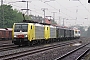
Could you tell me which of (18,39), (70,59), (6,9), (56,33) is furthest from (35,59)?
(6,9)

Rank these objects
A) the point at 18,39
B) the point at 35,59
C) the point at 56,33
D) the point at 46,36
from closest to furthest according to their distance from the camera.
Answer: the point at 35,59
the point at 18,39
the point at 46,36
the point at 56,33

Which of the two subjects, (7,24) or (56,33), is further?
(7,24)

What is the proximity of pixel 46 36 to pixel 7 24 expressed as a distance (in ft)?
149

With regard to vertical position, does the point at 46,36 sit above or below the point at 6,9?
below

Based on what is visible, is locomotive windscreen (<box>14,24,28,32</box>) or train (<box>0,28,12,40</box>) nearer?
locomotive windscreen (<box>14,24,28,32</box>)

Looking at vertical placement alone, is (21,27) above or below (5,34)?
above

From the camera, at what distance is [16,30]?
91.8 ft

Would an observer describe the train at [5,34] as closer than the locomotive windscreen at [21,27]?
No

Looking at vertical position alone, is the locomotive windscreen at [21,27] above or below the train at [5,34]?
above

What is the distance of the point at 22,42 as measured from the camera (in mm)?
27703

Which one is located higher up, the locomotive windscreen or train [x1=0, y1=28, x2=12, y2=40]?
the locomotive windscreen

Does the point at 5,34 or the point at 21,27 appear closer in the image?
the point at 21,27

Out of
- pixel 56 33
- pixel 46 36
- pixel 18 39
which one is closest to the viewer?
pixel 18 39

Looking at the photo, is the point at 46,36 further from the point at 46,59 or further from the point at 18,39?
the point at 46,59
